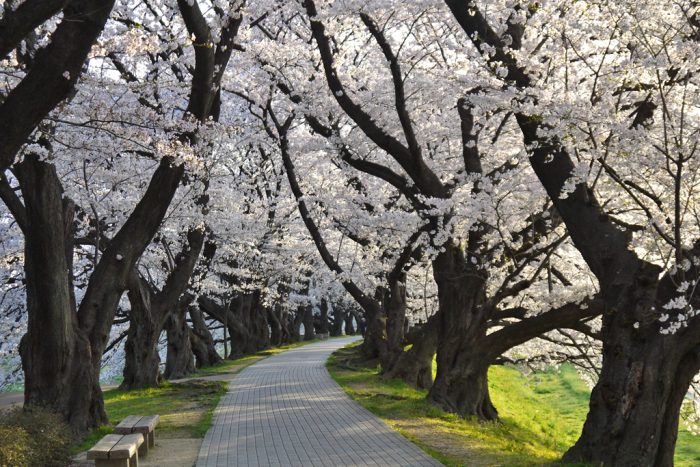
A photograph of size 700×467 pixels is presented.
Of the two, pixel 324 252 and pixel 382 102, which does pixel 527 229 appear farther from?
pixel 324 252

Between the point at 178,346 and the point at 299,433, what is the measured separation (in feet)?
45.8

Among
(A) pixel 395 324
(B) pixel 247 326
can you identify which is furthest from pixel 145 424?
Result: (B) pixel 247 326

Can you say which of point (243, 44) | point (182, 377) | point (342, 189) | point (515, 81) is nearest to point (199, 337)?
point (182, 377)

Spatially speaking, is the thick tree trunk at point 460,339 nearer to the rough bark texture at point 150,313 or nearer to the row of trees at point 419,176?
the row of trees at point 419,176

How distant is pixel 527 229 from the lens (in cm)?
1541

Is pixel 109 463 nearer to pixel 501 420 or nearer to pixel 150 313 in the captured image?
pixel 501 420

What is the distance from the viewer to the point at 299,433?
40.0 ft

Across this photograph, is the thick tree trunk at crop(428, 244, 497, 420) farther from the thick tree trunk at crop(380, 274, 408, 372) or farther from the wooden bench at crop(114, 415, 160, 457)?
the thick tree trunk at crop(380, 274, 408, 372)

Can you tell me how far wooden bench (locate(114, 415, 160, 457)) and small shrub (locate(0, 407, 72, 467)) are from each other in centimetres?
67

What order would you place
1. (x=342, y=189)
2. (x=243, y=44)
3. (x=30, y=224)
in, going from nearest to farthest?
1. (x=30, y=224)
2. (x=243, y=44)
3. (x=342, y=189)

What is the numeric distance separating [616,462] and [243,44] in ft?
50.8

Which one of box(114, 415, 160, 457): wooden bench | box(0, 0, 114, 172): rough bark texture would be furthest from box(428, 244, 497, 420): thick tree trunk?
box(0, 0, 114, 172): rough bark texture

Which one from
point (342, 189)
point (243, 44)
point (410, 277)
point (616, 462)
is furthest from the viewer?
point (410, 277)

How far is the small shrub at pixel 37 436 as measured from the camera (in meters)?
7.96
